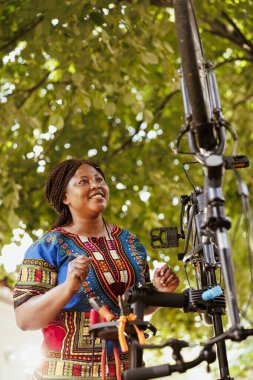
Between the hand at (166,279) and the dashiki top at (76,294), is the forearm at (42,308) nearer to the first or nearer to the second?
the dashiki top at (76,294)

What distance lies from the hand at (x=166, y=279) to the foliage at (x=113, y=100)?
238cm

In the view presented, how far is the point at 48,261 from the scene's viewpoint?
2252 millimetres

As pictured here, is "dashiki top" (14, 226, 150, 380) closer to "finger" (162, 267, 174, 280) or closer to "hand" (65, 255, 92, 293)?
"finger" (162, 267, 174, 280)

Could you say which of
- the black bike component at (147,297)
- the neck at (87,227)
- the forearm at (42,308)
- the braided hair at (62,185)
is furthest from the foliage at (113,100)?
the black bike component at (147,297)

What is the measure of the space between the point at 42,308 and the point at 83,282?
161 mm

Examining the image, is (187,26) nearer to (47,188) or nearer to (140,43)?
(47,188)

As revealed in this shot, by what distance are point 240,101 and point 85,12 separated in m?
3.02

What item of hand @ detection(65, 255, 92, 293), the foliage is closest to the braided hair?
hand @ detection(65, 255, 92, 293)

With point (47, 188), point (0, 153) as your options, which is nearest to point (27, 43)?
point (0, 153)

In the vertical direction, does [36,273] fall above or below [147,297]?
above

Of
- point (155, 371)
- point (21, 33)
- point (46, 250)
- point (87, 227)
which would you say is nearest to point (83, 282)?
point (46, 250)

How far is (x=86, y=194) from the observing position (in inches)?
95.4

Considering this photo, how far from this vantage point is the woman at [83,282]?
83.0 inches

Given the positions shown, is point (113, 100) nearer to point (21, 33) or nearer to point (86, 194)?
point (21, 33)
